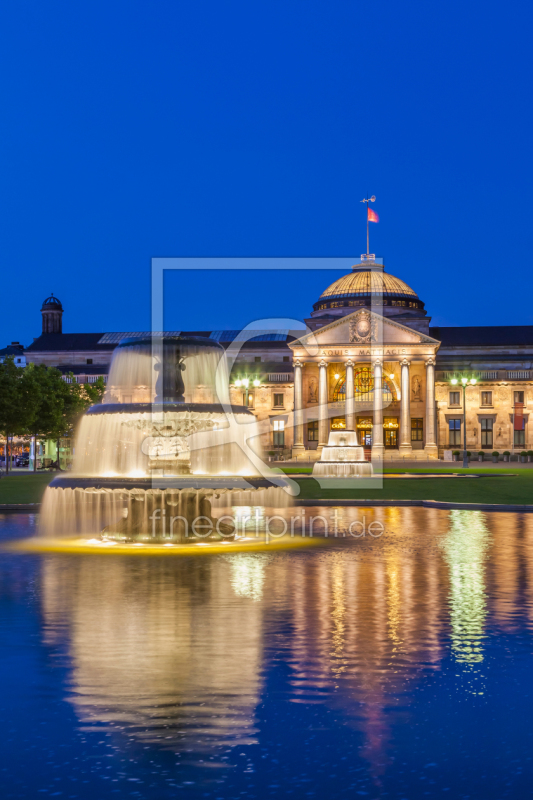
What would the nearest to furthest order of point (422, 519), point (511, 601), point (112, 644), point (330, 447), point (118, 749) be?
1. point (118, 749)
2. point (112, 644)
3. point (511, 601)
4. point (422, 519)
5. point (330, 447)

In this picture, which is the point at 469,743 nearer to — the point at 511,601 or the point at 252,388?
the point at 511,601

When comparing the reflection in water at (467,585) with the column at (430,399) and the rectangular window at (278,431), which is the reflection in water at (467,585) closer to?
the column at (430,399)

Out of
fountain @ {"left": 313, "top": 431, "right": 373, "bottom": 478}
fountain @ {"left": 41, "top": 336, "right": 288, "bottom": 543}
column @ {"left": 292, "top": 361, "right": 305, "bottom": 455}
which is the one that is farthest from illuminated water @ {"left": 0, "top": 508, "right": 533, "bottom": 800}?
column @ {"left": 292, "top": 361, "right": 305, "bottom": 455}

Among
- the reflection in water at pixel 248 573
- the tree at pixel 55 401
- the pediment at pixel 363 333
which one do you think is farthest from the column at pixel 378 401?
the reflection in water at pixel 248 573

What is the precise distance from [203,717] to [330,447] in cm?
3957

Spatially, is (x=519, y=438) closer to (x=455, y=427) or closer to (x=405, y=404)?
(x=455, y=427)

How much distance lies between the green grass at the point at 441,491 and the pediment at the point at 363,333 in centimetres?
5234

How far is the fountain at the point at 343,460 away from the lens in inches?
1802

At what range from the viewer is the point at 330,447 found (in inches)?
1823

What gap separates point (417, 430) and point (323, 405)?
1130cm

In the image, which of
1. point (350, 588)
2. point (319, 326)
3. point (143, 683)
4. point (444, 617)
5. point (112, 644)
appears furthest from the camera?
point (319, 326)

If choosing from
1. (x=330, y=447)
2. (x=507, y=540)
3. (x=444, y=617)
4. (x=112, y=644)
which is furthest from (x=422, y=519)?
(x=330, y=447)

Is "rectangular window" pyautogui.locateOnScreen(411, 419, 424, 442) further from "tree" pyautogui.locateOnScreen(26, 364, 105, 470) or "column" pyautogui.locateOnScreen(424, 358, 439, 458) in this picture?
"tree" pyautogui.locateOnScreen(26, 364, 105, 470)

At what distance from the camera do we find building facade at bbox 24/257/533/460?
95.7 meters
